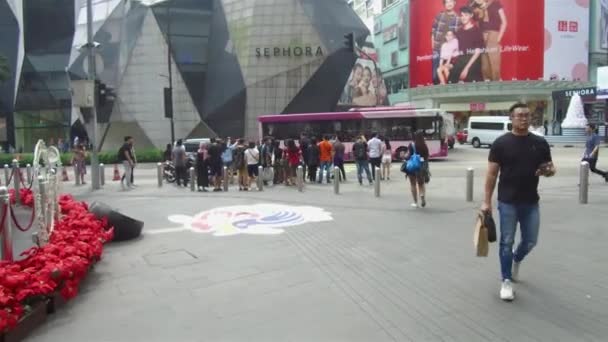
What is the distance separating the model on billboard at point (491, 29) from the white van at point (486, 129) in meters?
18.3

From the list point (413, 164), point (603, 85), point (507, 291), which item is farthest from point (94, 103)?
point (603, 85)

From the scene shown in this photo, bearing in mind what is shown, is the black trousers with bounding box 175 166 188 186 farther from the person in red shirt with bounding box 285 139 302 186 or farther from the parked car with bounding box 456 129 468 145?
the parked car with bounding box 456 129 468 145

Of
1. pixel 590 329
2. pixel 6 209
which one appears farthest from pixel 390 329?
pixel 6 209

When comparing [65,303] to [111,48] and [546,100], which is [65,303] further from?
[546,100]

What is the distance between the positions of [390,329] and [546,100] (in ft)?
201

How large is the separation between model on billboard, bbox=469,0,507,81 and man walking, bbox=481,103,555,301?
192 ft

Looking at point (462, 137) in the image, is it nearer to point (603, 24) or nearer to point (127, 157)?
point (603, 24)

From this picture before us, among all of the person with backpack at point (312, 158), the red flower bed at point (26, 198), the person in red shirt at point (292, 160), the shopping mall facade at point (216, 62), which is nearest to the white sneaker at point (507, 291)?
the red flower bed at point (26, 198)

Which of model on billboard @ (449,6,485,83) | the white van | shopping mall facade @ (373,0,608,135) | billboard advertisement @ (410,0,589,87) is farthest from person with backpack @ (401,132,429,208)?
model on billboard @ (449,6,485,83)

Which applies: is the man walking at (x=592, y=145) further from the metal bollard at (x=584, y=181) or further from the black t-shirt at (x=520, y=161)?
the black t-shirt at (x=520, y=161)

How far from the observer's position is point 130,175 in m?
18.0

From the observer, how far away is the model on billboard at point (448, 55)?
203ft

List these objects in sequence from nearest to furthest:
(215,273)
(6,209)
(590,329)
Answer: (590,329), (6,209), (215,273)

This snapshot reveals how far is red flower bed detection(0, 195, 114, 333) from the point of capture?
14.8 ft
